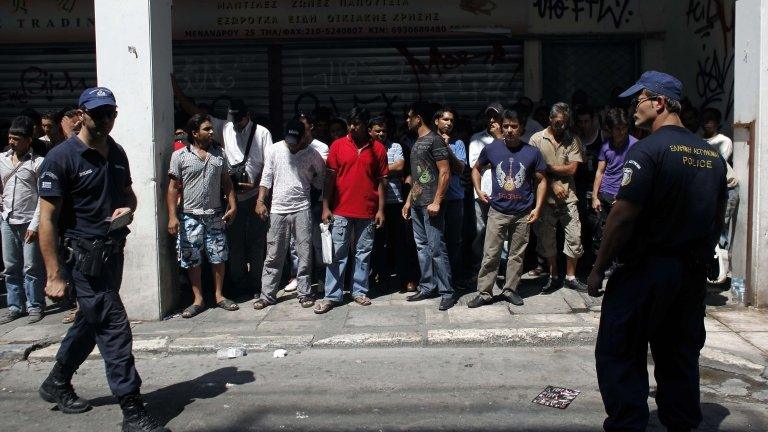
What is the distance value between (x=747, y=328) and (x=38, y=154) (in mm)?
6753

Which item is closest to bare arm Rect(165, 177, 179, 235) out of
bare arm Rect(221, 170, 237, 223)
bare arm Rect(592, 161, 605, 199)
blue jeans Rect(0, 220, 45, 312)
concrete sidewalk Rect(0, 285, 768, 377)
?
bare arm Rect(221, 170, 237, 223)

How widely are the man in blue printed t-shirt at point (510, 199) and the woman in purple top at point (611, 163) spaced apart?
29.4 inches

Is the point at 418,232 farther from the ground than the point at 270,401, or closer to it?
farther from the ground

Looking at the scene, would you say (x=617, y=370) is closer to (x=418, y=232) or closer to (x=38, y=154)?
(x=418, y=232)

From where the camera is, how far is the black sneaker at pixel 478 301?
289 inches

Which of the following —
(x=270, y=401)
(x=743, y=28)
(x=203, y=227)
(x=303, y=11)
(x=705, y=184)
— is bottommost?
(x=270, y=401)

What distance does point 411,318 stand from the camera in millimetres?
7086

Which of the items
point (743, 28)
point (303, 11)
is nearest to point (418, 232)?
point (743, 28)

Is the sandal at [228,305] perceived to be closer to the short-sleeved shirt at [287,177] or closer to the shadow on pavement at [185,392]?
the short-sleeved shirt at [287,177]

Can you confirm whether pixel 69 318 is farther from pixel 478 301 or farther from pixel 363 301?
pixel 478 301

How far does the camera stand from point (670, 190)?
3791mm

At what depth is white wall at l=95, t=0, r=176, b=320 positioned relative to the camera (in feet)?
22.7

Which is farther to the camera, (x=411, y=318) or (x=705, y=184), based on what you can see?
(x=411, y=318)

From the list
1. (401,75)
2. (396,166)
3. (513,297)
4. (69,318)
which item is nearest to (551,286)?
(513,297)
